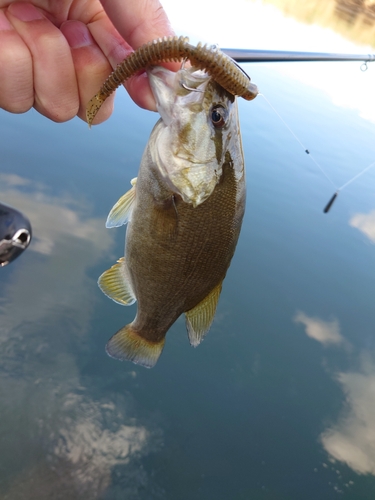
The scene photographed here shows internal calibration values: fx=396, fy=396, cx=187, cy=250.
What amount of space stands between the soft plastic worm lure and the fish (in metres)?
0.20

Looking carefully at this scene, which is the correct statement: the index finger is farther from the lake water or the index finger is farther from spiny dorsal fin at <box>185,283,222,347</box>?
the lake water

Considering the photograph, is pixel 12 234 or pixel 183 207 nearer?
pixel 12 234

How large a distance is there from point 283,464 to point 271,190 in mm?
4115

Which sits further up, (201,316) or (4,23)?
(4,23)

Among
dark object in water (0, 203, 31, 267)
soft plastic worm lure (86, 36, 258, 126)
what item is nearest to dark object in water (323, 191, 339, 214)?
A: soft plastic worm lure (86, 36, 258, 126)

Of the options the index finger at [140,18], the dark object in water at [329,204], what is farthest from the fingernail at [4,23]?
the dark object in water at [329,204]

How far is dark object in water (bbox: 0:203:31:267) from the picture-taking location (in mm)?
998

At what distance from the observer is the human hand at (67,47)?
1.32 meters

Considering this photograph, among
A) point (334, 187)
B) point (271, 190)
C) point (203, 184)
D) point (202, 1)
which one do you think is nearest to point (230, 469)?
point (203, 184)

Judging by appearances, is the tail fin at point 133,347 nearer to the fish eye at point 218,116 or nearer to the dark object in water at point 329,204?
the fish eye at point 218,116

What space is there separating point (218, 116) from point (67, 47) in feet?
1.97

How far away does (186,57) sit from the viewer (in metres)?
1.01

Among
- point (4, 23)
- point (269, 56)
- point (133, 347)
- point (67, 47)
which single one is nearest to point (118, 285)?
point (133, 347)

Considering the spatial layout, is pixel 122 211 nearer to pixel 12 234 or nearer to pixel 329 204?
pixel 12 234
